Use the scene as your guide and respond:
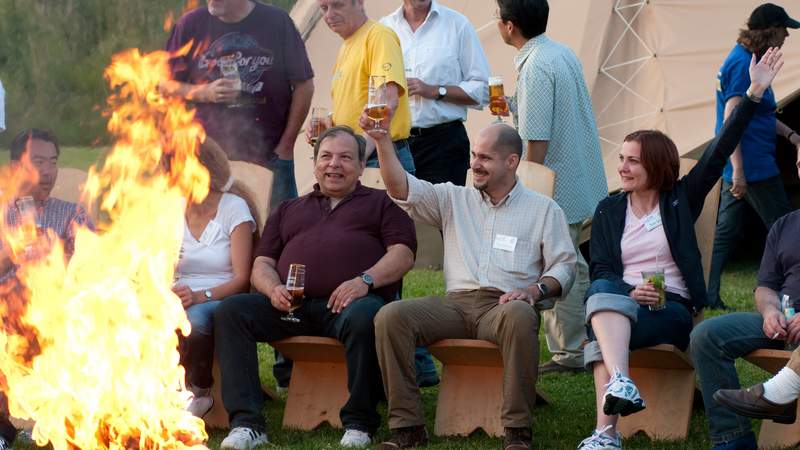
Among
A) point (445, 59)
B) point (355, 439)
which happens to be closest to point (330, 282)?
point (355, 439)

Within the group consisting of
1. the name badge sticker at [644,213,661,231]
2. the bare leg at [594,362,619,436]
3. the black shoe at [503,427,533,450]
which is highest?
the name badge sticker at [644,213,661,231]

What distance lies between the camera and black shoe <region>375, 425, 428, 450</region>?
5734 mm

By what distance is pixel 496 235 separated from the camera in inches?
241

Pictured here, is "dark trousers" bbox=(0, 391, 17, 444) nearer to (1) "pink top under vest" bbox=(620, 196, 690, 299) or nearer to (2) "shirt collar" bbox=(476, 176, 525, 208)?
(2) "shirt collar" bbox=(476, 176, 525, 208)

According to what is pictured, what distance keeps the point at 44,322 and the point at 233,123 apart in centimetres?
230

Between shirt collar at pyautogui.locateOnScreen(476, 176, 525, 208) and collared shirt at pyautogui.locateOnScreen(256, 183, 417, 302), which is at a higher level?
shirt collar at pyautogui.locateOnScreen(476, 176, 525, 208)

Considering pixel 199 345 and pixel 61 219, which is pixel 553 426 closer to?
pixel 199 345

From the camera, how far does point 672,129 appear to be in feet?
33.9

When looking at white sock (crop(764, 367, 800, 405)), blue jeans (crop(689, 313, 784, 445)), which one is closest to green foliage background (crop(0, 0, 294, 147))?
blue jeans (crop(689, 313, 784, 445))

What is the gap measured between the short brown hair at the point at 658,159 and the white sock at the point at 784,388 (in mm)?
1193

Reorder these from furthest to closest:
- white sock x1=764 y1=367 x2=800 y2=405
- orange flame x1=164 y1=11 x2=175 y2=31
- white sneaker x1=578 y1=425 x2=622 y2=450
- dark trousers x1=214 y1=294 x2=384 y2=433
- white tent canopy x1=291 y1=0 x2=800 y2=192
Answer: white tent canopy x1=291 y1=0 x2=800 y2=192 < orange flame x1=164 y1=11 x2=175 y2=31 < dark trousers x1=214 y1=294 x2=384 y2=433 < white sneaker x1=578 y1=425 x2=622 y2=450 < white sock x1=764 y1=367 x2=800 y2=405

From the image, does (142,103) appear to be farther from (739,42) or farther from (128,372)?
(739,42)

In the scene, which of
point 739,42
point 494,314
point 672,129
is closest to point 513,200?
point 494,314

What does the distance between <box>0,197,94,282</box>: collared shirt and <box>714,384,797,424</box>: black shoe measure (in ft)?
10.5
